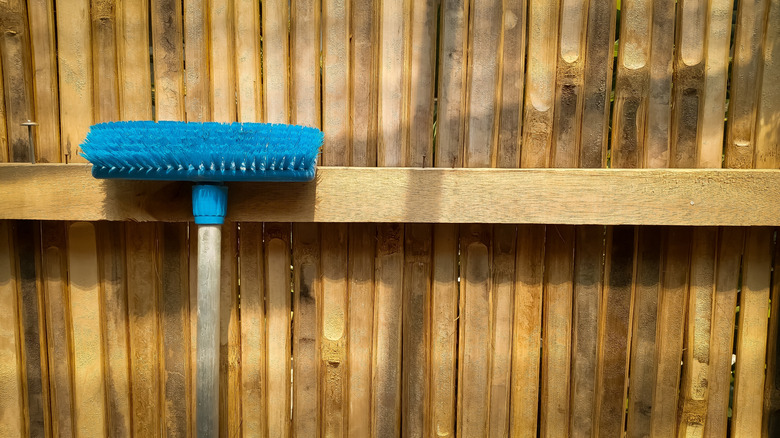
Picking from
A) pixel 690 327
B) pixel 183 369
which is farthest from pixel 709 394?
A: pixel 183 369

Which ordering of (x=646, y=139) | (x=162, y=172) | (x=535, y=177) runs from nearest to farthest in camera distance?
(x=162, y=172)
(x=535, y=177)
(x=646, y=139)

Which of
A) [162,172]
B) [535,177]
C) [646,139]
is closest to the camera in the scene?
[162,172]

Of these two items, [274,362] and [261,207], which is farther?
[274,362]

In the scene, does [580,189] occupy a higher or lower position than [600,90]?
lower

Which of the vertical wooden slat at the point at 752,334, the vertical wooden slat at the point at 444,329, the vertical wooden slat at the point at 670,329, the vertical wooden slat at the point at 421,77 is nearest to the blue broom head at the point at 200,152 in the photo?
the vertical wooden slat at the point at 421,77

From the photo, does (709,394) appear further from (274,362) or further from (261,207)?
(261,207)

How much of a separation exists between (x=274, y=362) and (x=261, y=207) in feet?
1.81

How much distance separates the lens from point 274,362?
5.97 ft

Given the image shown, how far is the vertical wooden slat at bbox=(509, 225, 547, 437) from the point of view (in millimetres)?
1781

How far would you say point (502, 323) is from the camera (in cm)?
182

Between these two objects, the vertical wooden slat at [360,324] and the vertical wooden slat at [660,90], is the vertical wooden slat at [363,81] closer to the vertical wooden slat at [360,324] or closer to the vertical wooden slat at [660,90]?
the vertical wooden slat at [360,324]

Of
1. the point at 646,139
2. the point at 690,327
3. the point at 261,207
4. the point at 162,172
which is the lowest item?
the point at 690,327

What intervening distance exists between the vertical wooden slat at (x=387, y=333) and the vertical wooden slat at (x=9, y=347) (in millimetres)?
1227

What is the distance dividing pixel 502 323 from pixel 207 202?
3.42ft
